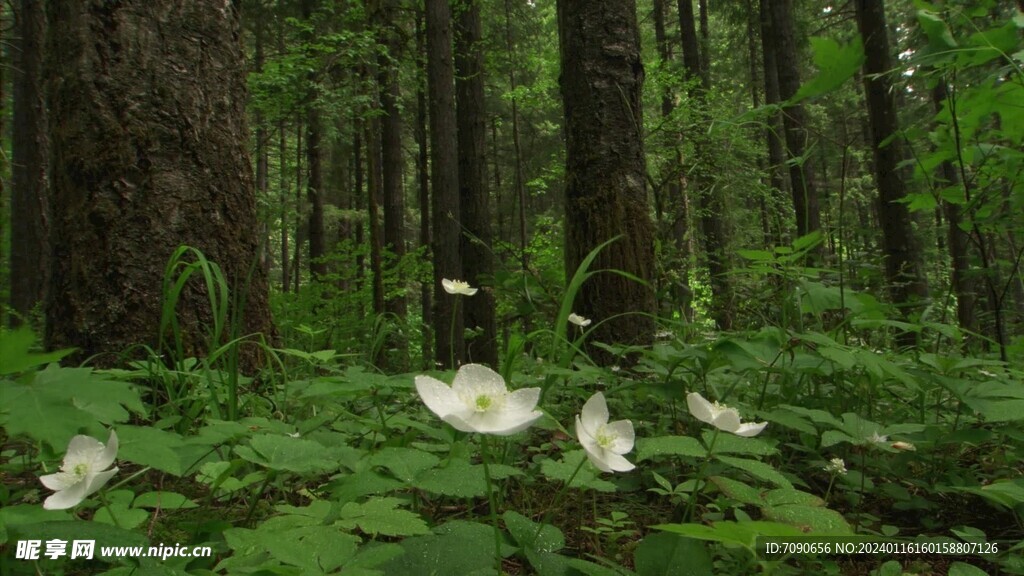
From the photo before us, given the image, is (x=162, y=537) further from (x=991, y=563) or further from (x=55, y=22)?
(x=55, y=22)

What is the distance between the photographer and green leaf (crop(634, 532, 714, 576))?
89cm

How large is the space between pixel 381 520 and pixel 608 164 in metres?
2.39

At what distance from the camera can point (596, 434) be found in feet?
3.03

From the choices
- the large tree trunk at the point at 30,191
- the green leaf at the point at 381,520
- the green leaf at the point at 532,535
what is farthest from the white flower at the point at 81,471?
the large tree trunk at the point at 30,191

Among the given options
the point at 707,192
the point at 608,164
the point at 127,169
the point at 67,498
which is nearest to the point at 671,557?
the point at 67,498

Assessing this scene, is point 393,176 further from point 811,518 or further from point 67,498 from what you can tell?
point 811,518

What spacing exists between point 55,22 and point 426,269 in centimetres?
684

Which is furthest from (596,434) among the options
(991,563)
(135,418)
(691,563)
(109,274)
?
(109,274)

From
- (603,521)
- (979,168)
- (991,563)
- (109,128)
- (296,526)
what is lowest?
(991,563)

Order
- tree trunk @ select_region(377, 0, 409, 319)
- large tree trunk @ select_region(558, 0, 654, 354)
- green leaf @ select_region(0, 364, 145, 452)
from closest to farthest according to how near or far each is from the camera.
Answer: green leaf @ select_region(0, 364, 145, 452)
large tree trunk @ select_region(558, 0, 654, 354)
tree trunk @ select_region(377, 0, 409, 319)

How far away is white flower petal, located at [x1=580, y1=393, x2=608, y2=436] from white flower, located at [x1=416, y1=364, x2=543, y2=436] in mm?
106

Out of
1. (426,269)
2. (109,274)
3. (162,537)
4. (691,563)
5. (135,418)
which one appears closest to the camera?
(691,563)

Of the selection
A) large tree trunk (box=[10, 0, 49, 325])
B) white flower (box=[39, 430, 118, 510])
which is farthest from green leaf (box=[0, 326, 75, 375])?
large tree trunk (box=[10, 0, 49, 325])

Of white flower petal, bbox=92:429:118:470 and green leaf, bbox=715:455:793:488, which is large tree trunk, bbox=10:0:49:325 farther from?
green leaf, bbox=715:455:793:488
